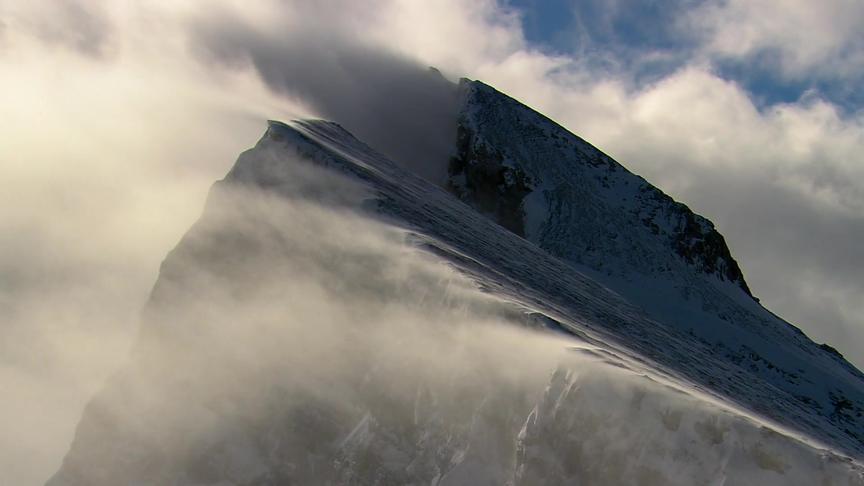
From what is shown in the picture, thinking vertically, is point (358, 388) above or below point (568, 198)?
below

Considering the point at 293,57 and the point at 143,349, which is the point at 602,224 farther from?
the point at 143,349

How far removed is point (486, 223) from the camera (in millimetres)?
57531

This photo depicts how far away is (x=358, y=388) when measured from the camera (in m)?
32.4

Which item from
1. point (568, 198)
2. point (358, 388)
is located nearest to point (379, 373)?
point (358, 388)

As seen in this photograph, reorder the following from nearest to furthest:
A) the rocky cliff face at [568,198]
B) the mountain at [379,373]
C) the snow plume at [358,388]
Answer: the snow plume at [358,388], the mountain at [379,373], the rocky cliff face at [568,198]

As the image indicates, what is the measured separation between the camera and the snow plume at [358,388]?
90.1 ft

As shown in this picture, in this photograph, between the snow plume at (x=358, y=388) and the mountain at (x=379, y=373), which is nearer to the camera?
the snow plume at (x=358, y=388)

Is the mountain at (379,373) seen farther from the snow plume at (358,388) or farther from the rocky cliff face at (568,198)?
the rocky cliff face at (568,198)

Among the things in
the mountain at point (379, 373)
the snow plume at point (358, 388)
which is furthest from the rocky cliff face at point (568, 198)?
the snow plume at point (358, 388)

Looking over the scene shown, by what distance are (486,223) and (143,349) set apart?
87.1 feet

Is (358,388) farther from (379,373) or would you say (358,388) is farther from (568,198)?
(568,198)

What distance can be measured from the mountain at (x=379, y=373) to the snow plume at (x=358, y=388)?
6 centimetres

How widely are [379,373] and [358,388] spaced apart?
81 cm

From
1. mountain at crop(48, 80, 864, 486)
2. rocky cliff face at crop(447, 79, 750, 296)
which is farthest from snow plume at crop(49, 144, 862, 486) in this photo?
rocky cliff face at crop(447, 79, 750, 296)
